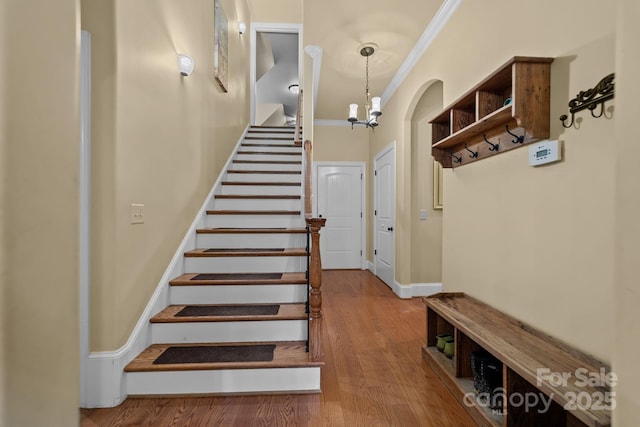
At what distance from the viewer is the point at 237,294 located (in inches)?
86.6

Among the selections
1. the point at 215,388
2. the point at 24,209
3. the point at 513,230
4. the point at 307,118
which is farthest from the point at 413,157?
the point at 24,209

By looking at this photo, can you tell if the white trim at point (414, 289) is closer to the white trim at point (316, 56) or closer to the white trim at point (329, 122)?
the white trim at point (316, 56)

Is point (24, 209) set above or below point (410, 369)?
above

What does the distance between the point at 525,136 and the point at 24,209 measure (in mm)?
2079

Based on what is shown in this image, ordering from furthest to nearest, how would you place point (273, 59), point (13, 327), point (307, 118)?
point (273, 59) < point (307, 118) < point (13, 327)

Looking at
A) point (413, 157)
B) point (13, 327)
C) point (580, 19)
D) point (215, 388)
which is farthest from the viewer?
point (413, 157)

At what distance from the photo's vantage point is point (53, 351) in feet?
2.12

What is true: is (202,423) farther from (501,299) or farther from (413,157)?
(413,157)

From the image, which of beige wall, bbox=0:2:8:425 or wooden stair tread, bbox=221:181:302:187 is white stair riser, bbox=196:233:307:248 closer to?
wooden stair tread, bbox=221:181:302:187

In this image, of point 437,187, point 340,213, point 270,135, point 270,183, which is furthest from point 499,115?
point 270,135

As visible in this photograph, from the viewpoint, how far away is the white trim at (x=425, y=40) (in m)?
2.45

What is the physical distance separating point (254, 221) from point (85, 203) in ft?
5.24

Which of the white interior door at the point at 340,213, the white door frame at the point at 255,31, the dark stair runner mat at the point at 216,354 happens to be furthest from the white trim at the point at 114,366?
the white door frame at the point at 255,31

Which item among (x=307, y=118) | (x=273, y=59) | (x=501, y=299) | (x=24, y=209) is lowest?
(x=501, y=299)
